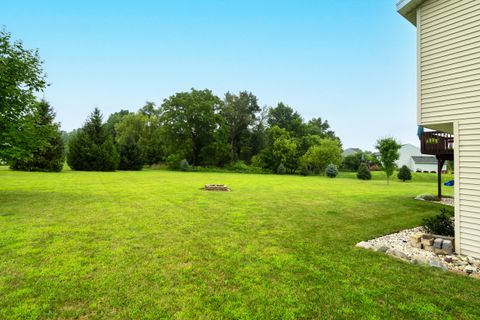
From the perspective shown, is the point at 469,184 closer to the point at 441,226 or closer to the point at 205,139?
the point at 441,226

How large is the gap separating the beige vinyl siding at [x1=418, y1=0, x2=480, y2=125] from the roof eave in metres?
0.22

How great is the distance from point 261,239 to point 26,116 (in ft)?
35.6

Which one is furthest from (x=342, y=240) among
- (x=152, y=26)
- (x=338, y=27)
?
(x=152, y=26)

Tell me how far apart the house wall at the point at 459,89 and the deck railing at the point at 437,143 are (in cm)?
679

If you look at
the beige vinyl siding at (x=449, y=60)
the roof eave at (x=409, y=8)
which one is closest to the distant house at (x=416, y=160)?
the roof eave at (x=409, y=8)

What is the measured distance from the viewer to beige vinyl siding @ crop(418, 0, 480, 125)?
4.66 metres

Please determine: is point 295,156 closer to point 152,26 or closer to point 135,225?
point 152,26

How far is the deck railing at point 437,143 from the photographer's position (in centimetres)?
1071

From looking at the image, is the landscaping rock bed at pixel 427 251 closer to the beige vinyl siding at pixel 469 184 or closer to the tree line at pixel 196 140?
the beige vinyl siding at pixel 469 184

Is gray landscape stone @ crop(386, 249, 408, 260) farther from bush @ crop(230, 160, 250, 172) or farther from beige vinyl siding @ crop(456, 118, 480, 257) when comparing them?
bush @ crop(230, 160, 250, 172)

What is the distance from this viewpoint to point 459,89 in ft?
15.8

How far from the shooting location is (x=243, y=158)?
48.1m

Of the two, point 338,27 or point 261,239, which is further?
point 338,27

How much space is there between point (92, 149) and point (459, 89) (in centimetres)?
3268
